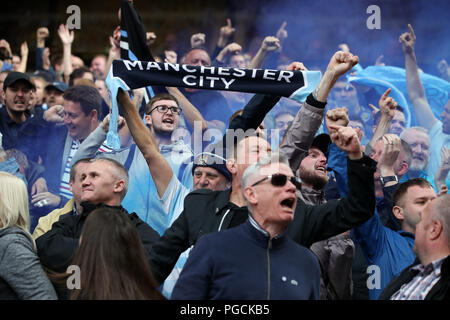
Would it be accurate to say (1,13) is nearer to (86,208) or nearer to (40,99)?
(40,99)

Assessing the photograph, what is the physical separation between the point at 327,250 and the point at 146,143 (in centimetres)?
123

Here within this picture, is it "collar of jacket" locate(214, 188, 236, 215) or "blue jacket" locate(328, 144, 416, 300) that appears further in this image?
"blue jacket" locate(328, 144, 416, 300)

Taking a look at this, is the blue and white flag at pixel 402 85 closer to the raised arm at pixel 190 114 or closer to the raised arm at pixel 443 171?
the raised arm at pixel 443 171

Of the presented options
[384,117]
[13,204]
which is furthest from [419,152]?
[13,204]

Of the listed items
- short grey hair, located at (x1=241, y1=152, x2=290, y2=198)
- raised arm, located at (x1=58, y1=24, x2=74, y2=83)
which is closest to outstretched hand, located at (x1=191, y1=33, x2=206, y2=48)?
raised arm, located at (x1=58, y1=24, x2=74, y2=83)

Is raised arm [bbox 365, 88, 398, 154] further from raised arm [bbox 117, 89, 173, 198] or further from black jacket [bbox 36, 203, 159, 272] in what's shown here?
black jacket [bbox 36, 203, 159, 272]

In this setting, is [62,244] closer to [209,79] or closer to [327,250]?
[209,79]

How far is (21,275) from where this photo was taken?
3160mm

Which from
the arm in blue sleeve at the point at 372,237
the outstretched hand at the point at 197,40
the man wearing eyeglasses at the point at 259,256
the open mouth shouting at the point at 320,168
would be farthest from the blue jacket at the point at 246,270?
the outstretched hand at the point at 197,40

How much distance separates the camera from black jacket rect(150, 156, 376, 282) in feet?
9.73

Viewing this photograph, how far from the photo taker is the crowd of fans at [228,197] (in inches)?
110

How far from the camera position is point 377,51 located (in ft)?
22.5
